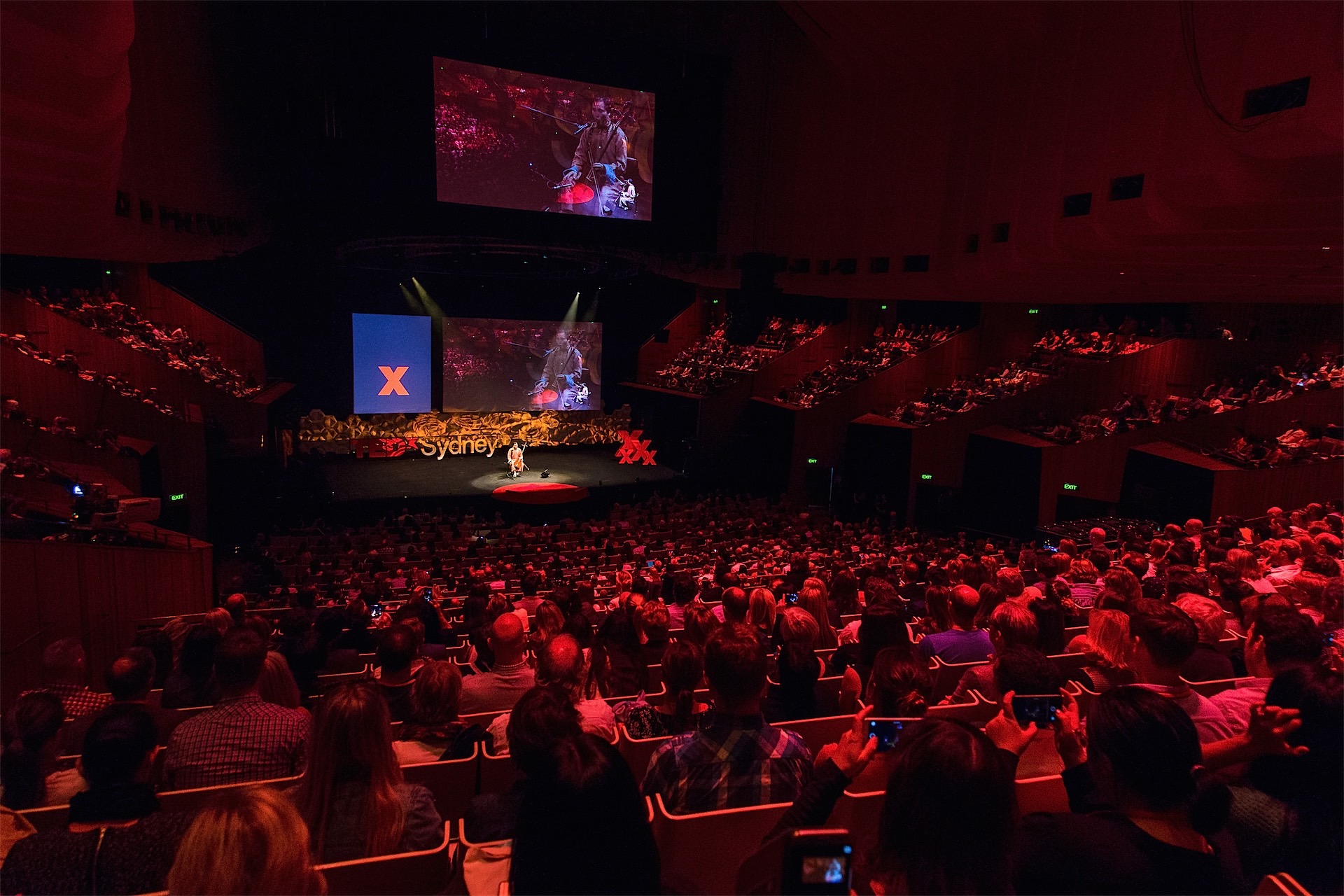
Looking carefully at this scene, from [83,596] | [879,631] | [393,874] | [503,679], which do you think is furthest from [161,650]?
[83,596]

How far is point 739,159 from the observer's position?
22.2 metres

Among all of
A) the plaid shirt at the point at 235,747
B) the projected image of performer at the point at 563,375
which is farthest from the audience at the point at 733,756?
the projected image of performer at the point at 563,375

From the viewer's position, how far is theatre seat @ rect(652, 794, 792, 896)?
85.3 inches

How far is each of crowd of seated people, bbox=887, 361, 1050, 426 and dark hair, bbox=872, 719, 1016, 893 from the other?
15085mm

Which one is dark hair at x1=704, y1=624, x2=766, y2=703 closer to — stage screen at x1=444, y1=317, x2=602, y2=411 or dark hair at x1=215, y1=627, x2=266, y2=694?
dark hair at x1=215, y1=627, x2=266, y2=694

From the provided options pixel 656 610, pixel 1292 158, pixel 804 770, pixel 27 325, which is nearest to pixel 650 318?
pixel 27 325

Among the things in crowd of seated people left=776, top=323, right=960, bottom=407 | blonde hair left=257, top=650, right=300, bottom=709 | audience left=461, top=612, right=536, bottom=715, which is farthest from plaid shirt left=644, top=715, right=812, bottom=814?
crowd of seated people left=776, top=323, right=960, bottom=407

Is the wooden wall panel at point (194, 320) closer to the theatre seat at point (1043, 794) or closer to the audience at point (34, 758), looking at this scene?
the audience at point (34, 758)

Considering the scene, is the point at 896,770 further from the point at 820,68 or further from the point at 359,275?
the point at 359,275

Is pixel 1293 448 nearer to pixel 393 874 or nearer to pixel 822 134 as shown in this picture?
pixel 822 134

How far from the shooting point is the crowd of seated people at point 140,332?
1288 centimetres

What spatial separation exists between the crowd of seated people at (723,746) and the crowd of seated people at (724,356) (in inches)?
624

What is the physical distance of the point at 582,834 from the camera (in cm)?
161

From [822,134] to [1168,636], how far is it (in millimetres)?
18844
